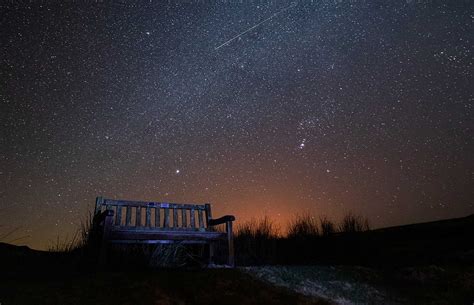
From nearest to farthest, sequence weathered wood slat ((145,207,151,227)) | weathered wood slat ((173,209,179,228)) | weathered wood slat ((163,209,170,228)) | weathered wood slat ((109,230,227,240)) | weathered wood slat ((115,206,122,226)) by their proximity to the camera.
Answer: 1. weathered wood slat ((109,230,227,240))
2. weathered wood slat ((115,206,122,226))
3. weathered wood slat ((145,207,151,227))
4. weathered wood slat ((163,209,170,228))
5. weathered wood slat ((173,209,179,228))

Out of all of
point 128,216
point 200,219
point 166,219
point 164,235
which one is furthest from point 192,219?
point 128,216

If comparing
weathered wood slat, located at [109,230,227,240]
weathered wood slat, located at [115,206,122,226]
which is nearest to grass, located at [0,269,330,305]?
weathered wood slat, located at [109,230,227,240]

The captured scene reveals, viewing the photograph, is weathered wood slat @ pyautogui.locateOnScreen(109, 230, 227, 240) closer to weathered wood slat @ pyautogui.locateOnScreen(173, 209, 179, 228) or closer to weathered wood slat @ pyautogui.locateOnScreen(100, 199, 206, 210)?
weathered wood slat @ pyautogui.locateOnScreen(173, 209, 179, 228)

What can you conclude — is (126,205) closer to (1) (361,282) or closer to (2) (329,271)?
(2) (329,271)

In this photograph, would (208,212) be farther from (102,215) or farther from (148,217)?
(102,215)

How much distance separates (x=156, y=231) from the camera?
16.5 ft

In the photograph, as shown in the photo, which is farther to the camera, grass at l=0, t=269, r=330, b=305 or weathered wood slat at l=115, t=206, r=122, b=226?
weathered wood slat at l=115, t=206, r=122, b=226

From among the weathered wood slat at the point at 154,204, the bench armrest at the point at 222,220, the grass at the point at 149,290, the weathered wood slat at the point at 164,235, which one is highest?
the weathered wood slat at the point at 154,204

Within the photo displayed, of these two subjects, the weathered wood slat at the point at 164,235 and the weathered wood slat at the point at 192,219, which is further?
the weathered wood slat at the point at 192,219

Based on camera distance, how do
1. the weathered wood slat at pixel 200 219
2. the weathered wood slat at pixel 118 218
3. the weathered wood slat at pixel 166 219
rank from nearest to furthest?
the weathered wood slat at pixel 118 218 → the weathered wood slat at pixel 166 219 → the weathered wood slat at pixel 200 219

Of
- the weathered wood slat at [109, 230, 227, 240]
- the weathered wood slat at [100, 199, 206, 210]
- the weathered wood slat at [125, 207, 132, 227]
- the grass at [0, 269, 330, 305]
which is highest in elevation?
the weathered wood slat at [100, 199, 206, 210]

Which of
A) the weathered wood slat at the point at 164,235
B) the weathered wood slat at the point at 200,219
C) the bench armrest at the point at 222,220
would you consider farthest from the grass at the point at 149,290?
the weathered wood slat at the point at 200,219

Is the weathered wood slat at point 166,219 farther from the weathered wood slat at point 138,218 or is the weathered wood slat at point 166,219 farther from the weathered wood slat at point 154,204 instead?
the weathered wood slat at point 138,218

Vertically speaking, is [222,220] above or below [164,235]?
above
